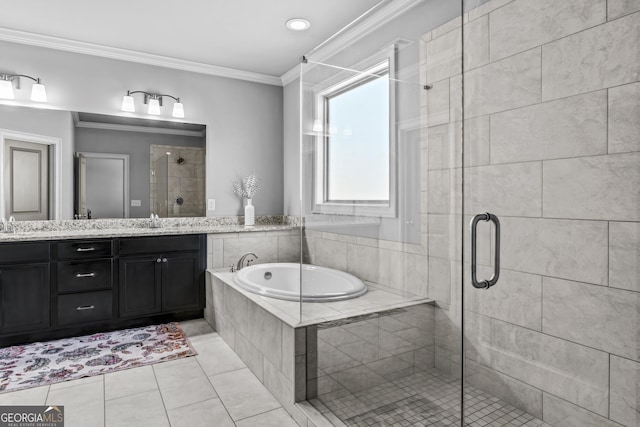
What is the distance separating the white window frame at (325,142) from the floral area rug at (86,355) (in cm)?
156

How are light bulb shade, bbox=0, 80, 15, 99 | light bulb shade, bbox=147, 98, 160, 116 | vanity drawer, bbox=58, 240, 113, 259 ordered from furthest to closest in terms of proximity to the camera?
light bulb shade, bbox=147, 98, 160, 116
light bulb shade, bbox=0, 80, 15, 99
vanity drawer, bbox=58, 240, 113, 259

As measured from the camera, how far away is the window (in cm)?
169

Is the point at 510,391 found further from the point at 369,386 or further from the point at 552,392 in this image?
the point at 369,386

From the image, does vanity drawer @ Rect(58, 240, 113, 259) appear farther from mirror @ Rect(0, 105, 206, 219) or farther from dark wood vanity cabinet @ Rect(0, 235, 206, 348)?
mirror @ Rect(0, 105, 206, 219)

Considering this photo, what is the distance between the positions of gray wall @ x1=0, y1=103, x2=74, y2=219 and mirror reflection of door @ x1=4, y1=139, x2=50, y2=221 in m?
0.12

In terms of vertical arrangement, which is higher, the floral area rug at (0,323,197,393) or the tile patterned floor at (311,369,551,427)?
the tile patterned floor at (311,369,551,427)

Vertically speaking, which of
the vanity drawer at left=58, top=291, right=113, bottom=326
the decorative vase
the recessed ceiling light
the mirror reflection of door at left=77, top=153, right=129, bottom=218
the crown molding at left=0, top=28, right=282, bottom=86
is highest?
the recessed ceiling light

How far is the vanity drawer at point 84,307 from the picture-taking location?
3.00m

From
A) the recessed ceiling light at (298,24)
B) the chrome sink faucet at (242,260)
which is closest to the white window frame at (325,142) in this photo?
the recessed ceiling light at (298,24)

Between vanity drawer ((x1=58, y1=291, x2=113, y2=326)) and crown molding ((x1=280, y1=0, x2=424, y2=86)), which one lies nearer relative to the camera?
crown molding ((x1=280, y1=0, x2=424, y2=86))

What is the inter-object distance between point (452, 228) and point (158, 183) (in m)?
3.15

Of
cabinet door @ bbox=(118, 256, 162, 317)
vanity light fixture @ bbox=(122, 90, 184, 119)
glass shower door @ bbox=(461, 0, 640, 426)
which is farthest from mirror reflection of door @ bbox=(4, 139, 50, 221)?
glass shower door @ bbox=(461, 0, 640, 426)

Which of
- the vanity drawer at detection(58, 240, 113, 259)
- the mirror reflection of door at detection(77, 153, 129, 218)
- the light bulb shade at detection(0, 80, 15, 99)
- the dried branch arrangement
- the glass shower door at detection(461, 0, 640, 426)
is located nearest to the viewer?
the glass shower door at detection(461, 0, 640, 426)

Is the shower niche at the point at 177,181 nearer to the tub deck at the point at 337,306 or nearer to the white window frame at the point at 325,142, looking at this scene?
the tub deck at the point at 337,306
